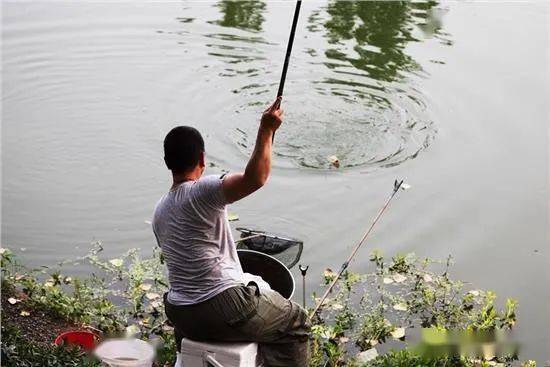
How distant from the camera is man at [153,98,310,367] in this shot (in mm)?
3021

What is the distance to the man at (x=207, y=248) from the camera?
3.02 meters

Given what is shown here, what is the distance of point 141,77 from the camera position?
28.9 feet

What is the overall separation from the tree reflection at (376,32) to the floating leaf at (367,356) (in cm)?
517

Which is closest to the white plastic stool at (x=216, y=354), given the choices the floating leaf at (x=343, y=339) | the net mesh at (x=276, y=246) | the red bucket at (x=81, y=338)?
the red bucket at (x=81, y=338)

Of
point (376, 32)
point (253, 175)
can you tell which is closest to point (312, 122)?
point (376, 32)

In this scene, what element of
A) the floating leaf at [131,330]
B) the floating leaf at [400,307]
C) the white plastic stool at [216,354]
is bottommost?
the floating leaf at [400,307]

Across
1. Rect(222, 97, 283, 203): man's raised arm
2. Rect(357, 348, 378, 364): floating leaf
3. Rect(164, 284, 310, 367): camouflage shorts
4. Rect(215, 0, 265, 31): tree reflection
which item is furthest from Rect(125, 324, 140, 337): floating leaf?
Rect(215, 0, 265, 31): tree reflection

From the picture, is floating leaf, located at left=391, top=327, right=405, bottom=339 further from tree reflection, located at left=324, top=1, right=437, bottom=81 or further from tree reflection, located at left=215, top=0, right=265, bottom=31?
tree reflection, located at left=215, top=0, right=265, bottom=31

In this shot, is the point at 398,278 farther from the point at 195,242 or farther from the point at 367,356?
the point at 195,242

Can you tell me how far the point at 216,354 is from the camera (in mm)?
3270

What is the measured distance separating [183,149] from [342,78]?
19.8ft

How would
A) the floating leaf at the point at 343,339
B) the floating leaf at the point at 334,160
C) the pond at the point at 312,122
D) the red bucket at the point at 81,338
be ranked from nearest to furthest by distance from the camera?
the red bucket at the point at 81,338
the floating leaf at the point at 343,339
the pond at the point at 312,122
the floating leaf at the point at 334,160

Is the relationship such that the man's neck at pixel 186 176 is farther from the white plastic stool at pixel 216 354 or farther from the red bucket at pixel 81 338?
the red bucket at pixel 81 338

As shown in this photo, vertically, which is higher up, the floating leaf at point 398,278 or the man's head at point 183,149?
the man's head at point 183,149
